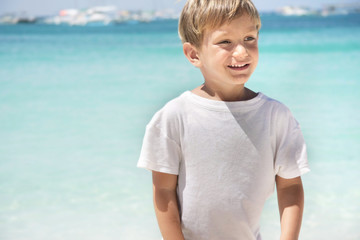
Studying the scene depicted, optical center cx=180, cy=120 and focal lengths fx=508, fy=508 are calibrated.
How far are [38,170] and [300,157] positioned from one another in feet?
9.19

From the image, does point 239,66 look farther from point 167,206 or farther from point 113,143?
point 113,143

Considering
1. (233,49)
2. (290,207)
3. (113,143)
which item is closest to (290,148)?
(290,207)

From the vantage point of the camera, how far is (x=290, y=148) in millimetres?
1101

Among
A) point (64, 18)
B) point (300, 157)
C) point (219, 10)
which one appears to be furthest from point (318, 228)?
point (64, 18)

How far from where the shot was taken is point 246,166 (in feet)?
3.60

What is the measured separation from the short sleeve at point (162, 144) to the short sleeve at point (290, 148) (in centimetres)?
23

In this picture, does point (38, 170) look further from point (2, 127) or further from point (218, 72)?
point (218, 72)

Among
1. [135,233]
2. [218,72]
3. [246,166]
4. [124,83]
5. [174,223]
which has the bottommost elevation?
[124,83]

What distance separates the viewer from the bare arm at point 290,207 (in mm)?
1118

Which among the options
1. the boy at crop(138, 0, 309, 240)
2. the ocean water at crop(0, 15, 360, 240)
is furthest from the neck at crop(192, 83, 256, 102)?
the ocean water at crop(0, 15, 360, 240)

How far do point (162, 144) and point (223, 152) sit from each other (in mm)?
133

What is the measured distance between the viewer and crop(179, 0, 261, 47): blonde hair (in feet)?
3.49

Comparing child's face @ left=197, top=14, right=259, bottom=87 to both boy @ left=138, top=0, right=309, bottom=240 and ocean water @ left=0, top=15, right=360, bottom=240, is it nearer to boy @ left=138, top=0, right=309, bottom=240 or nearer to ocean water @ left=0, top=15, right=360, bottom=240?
boy @ left=138, top=0, right=309, bottom=240

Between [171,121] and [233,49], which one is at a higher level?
[233,49]
